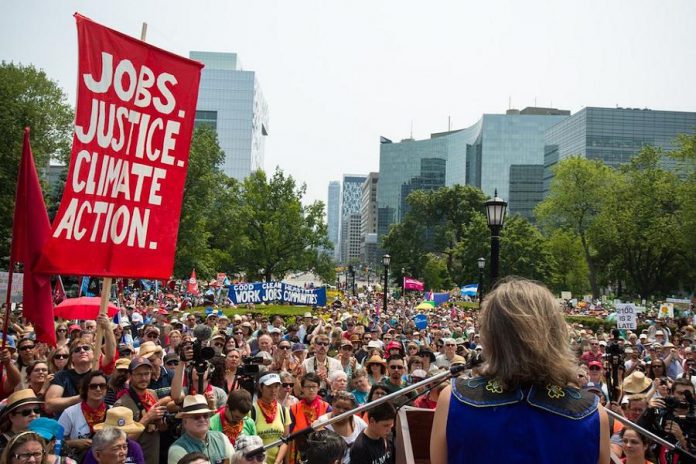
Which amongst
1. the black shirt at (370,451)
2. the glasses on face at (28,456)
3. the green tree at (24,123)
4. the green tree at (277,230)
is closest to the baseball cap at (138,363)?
the glasses on face at (28,456)

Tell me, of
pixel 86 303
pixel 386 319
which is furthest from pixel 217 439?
pixel 386 319

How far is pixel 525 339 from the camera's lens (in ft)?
7.20

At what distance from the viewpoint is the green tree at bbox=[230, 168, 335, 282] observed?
53344 mm

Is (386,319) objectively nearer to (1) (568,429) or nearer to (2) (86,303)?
(2) (86,303)

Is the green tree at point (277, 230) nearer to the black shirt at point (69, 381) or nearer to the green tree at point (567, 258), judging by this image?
the green tree at point (567, 258)

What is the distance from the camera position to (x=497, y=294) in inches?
92.8

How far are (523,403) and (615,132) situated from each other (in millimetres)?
137250

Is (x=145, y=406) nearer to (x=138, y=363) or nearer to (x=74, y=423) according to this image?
(x=138, y=363)

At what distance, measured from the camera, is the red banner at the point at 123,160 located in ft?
20.9

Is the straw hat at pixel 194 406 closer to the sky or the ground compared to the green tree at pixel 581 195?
closer to the ground

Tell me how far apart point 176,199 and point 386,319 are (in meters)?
19.6

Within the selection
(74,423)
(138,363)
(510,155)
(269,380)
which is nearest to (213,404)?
(269,380)

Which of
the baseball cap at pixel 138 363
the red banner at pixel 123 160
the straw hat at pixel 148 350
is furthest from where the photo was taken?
the straw hat at pixel 148 350

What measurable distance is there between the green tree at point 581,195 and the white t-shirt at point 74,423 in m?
59.5
